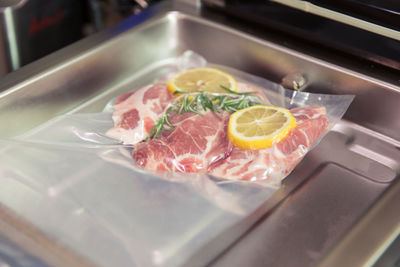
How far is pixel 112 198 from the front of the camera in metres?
0.81

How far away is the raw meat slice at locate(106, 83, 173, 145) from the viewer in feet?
Result: 3.13

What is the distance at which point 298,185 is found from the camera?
2.92 feet

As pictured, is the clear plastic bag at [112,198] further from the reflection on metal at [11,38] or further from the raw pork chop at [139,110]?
the reflection on metal at [11,38]

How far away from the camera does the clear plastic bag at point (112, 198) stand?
0.73m

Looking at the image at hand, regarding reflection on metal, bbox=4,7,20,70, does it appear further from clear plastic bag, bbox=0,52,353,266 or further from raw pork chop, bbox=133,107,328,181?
raw pork chop, bbox=133,107,328,181

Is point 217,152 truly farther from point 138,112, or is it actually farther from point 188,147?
point 138,112

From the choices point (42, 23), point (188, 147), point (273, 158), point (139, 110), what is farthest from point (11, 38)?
point (273, 158)

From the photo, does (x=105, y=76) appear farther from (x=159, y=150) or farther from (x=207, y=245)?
(x=207, y=245)

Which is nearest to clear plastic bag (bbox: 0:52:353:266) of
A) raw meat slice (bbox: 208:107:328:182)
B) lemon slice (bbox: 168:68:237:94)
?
raw meat slice (bbox: 208:107:328:182)

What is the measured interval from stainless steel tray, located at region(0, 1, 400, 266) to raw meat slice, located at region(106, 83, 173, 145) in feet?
0.33

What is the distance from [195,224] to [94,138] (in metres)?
0.30

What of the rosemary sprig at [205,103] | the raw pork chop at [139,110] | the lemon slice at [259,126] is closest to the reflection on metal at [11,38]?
the raw pork chop at [139,110]

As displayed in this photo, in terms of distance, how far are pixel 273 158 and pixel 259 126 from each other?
0.23ft

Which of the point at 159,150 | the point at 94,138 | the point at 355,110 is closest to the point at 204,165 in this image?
the point at 159,150
